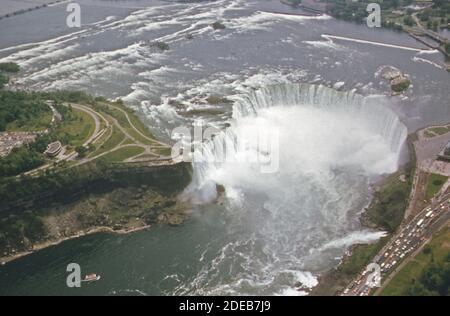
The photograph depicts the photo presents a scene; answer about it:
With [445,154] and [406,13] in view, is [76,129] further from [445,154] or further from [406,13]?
[406,13]

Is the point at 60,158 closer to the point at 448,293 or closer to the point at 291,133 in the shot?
the point at 291,133

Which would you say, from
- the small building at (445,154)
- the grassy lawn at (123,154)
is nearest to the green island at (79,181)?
the grassy lawn at (123,154)

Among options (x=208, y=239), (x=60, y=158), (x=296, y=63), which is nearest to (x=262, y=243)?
(x=208, y=239)

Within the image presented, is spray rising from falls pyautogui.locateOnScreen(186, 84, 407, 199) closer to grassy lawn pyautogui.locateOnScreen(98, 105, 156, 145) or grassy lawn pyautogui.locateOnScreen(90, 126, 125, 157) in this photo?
grassy lawn pyautogui.locateOnScreen(98, 105, 156, 145)

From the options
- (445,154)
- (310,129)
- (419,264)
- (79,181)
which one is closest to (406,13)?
(310,129)

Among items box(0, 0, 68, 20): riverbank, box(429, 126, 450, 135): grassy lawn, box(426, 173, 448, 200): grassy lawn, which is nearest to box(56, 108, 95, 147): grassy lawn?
box(426, 173, 448, 200): grassy lawn
